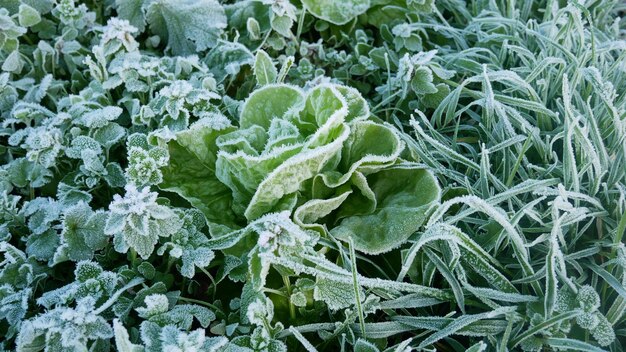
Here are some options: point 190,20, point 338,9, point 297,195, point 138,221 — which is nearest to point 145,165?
point 138,221

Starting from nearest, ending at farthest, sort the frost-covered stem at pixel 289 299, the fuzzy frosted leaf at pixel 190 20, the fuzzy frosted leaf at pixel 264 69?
the frost-covered stem at pixel 289 299
the fuzzy frosted leaf at pixel 264 69
the fuzzy frosted leaf at pixel 190 20

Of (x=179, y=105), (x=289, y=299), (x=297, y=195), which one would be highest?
(x=179, y=105)

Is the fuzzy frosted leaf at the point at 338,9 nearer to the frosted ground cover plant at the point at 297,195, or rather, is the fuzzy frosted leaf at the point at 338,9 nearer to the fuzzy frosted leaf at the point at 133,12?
the frosted ground cover plant at the point at 297,195

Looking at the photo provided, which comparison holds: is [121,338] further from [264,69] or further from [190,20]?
[190,20]

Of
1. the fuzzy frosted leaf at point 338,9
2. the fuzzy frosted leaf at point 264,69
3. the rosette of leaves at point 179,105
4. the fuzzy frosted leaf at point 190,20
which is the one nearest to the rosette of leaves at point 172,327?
the rosette of leaves at point 179,105

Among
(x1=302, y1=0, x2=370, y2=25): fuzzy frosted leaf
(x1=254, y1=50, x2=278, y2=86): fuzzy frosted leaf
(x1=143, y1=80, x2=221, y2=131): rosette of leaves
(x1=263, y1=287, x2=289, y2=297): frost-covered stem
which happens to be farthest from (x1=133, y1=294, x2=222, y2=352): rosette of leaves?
(x1=302, y1=0, x2=370, y2=25): fuzzy frosted leaf

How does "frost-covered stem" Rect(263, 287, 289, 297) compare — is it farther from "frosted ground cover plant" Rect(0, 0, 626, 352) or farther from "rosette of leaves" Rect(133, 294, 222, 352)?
"rosette of leaves" Rect(133, 294, 222, 352)
